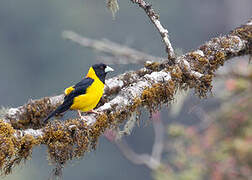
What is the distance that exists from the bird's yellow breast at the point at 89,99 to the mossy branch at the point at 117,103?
7.9 inches

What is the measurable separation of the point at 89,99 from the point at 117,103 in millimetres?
700

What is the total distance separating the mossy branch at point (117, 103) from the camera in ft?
10.1

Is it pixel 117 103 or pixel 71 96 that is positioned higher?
pixel 71 96

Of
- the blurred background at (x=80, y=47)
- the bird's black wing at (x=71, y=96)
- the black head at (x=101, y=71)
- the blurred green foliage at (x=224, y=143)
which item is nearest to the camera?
the bird's black wing at (x=71, y=96)

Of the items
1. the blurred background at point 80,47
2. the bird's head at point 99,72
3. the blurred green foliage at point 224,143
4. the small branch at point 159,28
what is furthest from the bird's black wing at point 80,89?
the blurred background at point 80,47

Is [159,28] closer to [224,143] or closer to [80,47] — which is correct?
[224,143]

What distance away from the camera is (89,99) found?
4254 millimetres

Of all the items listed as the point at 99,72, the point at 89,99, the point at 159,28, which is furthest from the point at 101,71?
the point at 159,28

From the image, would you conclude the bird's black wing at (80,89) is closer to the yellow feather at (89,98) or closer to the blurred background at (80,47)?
the yellow feather at (89,98)

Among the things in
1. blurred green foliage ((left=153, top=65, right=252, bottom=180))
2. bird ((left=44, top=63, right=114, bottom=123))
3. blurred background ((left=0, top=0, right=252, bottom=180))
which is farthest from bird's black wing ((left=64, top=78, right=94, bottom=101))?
blurred background ((left=0, top=0, right=252, bottom=180))

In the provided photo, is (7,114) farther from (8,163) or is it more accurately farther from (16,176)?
(16,176)

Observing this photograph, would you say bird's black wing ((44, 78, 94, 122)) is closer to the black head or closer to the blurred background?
the black head

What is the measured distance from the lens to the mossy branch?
10.1 feet

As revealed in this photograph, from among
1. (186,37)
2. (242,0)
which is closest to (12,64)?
(186,37)
